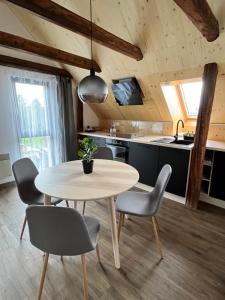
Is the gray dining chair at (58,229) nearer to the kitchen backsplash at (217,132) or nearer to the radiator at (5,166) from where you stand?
the radiator at (5,166)

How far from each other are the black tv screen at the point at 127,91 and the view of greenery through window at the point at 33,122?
1.45 meters

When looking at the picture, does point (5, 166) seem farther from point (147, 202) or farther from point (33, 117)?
point (147, 202)

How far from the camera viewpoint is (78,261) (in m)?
1.65

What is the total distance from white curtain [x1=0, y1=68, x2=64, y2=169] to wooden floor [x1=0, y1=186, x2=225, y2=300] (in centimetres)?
157

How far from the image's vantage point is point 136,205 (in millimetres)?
1721

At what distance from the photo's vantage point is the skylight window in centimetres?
310

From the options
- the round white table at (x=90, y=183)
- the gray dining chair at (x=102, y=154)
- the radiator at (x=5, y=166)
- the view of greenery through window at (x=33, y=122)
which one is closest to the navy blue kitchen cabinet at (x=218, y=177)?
the round white table at (x=90, y=183)

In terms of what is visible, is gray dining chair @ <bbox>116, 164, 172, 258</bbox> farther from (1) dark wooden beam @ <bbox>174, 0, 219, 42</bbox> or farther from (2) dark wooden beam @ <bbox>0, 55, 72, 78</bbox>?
(2) dark wooden beam @ <bbox>0, 55, 72, 78</bbox>

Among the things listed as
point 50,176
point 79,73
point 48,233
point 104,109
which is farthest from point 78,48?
point 48,233

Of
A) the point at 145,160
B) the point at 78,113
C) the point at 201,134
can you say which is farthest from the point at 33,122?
the point at 201,134

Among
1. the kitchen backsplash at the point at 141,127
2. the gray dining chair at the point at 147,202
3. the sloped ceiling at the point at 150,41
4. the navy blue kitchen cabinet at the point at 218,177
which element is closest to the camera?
the gray dining chair at the point at 147,202

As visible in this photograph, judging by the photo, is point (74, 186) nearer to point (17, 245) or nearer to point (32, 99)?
point (17, 245)

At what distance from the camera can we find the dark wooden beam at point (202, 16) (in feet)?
4.43

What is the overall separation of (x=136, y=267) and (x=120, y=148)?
2.06 metres
